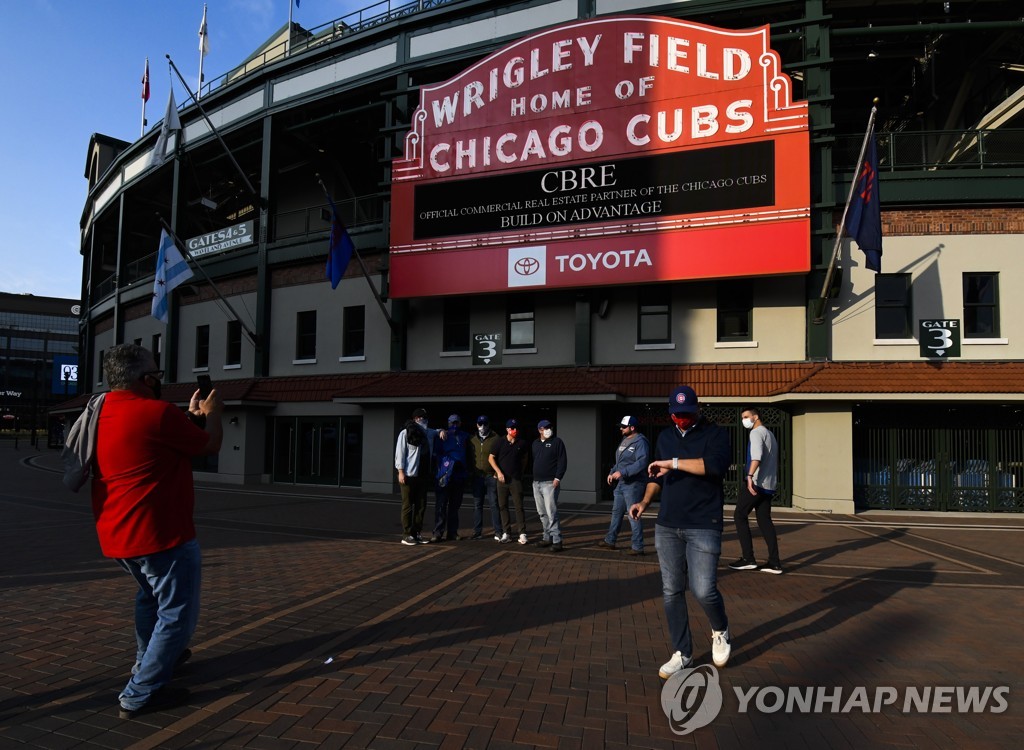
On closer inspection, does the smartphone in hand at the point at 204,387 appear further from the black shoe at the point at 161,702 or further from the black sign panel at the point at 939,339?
the black sign panel at the point at 939,339

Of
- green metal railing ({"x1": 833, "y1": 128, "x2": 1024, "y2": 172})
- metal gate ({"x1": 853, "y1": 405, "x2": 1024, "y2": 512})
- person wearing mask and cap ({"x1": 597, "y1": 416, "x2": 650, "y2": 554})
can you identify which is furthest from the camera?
green metal railing ({"x1": 833, "y1": 128, "x2": 1024, "y2": 172})

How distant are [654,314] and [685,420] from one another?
12.4m

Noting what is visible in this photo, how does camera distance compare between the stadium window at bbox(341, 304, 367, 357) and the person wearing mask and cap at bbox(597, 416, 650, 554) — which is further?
the stadium window at bbox(341, 304, 367, 357)

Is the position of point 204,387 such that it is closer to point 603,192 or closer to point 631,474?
point 631,474

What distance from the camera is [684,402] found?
178 inches

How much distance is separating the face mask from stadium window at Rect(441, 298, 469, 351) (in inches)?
549

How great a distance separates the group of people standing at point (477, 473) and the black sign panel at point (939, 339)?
407 inches

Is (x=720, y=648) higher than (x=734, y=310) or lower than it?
lower

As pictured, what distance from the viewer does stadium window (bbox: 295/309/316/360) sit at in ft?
68.4

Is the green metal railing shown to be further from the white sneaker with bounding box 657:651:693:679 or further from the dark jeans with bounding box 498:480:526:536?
the white sneaker with bounding box 657:651:693:679

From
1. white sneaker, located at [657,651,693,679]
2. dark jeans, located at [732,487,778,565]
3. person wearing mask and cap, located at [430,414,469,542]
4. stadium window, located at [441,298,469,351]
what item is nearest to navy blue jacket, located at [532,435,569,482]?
person wearing mask and cap, located at [430,414,469,542]

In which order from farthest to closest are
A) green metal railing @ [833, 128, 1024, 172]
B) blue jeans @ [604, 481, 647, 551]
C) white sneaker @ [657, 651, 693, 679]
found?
green metal railing @ [833, 128, 1024, 172] < blue jeans @ [604, 481, 647, 551] < white sneaker @ [657, 651, 693, 679]

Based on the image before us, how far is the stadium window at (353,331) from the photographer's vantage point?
19891 millimetres

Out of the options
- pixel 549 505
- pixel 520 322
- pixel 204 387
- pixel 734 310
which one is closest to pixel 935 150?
pixel 734 310
